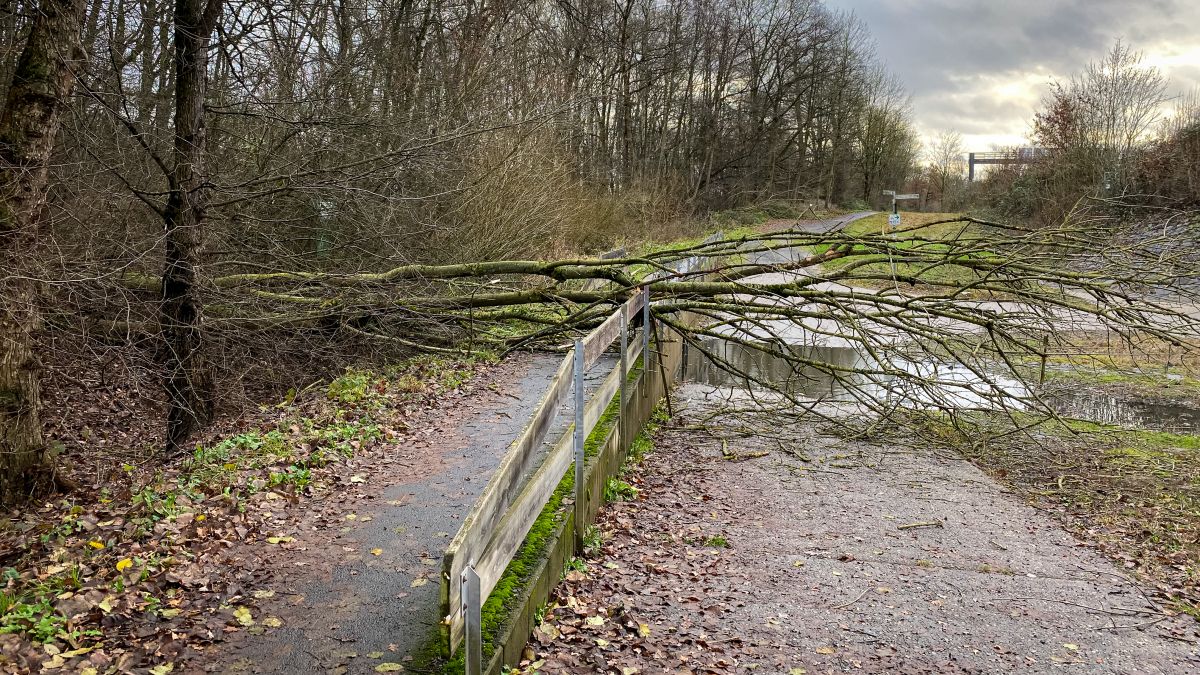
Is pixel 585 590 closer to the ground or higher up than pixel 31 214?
closer to the ground

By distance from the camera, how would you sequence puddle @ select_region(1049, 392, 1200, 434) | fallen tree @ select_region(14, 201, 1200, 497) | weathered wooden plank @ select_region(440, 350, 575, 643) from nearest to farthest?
1. weathered wooden plank @ select_region(440, 350, 575, 643)
2. fallen tree @ select_region(14, 201, 1200, 497)
3. puddle @ select_region(1049, 392, 1200, 434)

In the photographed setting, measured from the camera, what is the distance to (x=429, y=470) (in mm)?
7055

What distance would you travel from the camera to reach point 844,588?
581 cm

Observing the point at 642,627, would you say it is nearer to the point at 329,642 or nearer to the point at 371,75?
the point at 329,642

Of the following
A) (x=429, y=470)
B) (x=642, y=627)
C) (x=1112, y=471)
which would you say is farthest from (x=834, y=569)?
(x=1112, y=471)

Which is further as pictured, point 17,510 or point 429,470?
point 429,470

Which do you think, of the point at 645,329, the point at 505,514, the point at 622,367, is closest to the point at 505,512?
the point at 505,514

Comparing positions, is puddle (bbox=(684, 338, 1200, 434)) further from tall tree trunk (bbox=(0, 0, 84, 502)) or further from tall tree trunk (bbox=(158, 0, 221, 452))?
tall tree trunk (bbox=(0, 0, 84, 502))

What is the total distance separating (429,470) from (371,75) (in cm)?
1075

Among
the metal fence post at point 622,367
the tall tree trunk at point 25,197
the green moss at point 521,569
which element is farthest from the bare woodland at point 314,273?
the metal fence post at point 622,367

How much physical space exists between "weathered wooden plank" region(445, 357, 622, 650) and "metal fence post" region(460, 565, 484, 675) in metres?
0.04

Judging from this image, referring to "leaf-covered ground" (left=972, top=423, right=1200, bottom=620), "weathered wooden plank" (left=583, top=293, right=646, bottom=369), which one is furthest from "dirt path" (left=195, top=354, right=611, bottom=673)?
"leaf-covered ground" (left=972, top=423, right=1200, bottom=620)

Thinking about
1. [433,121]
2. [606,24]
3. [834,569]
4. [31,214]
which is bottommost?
[834,569]

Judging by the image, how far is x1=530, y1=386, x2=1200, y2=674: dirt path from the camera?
15.7 feet
